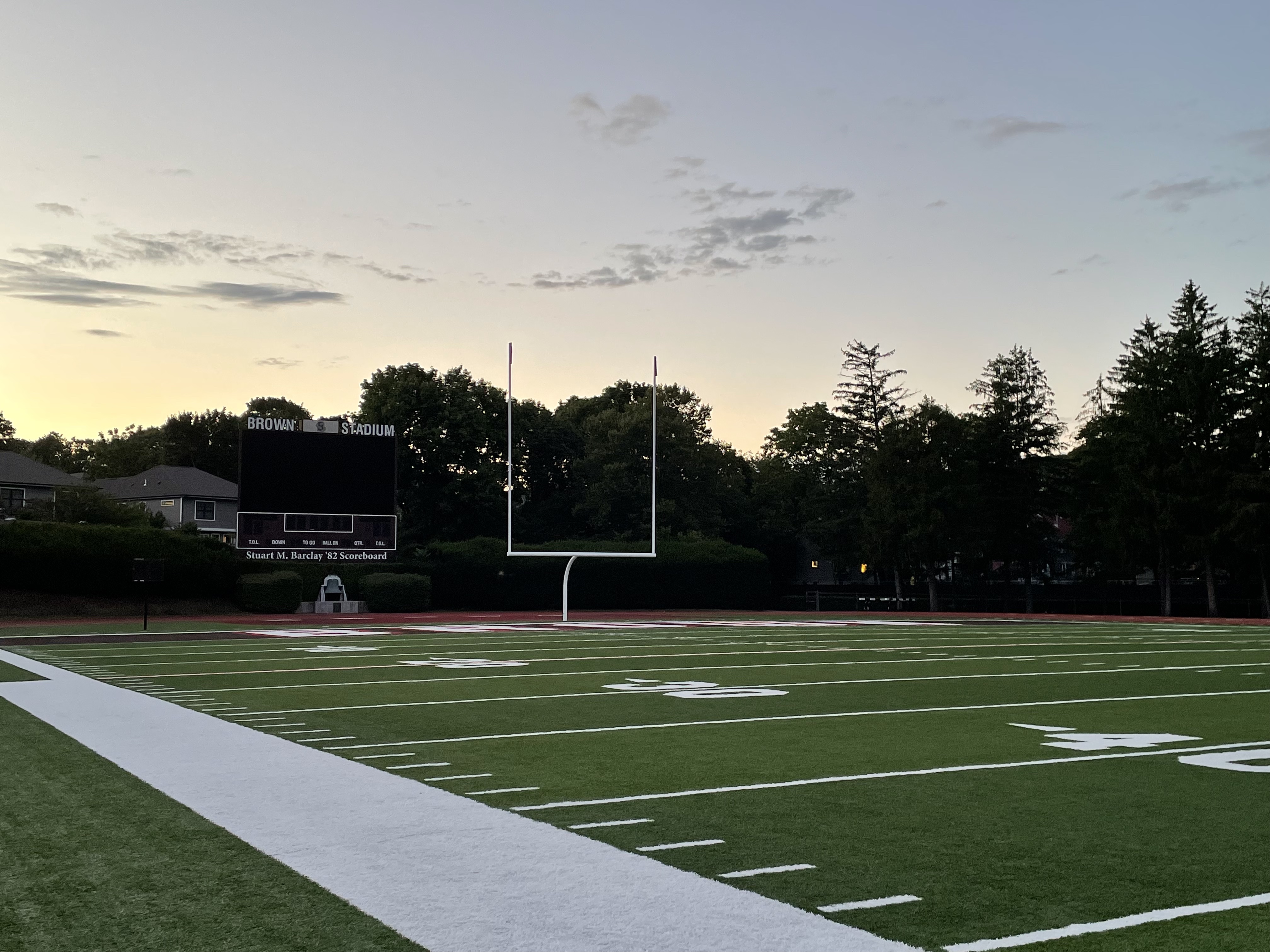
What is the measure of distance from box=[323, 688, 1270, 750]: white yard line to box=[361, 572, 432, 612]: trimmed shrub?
33.9m

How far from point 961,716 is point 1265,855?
19.5 ft

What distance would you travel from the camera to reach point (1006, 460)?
191ft

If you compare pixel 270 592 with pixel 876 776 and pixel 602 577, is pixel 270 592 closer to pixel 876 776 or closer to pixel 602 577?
pixel 602 577

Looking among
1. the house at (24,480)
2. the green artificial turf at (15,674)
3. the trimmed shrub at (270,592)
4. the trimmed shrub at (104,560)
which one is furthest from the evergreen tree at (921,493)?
the house at (24,480)

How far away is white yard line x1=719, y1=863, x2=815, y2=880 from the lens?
5.35m

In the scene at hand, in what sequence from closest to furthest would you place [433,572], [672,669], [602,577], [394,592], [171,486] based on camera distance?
[672,669], [394,592], [433,572], [602,577], [171,486]

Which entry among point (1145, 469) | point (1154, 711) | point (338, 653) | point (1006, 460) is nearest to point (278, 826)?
point (1154, 711)

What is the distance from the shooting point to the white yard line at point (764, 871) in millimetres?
5352

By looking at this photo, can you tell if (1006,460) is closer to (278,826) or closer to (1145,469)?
(1145,469)

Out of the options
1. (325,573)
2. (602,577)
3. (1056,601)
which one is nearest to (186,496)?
(325,573)

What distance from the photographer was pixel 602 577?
166 ft

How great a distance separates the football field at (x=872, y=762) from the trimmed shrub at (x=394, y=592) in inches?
930

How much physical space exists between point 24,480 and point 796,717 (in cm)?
7013

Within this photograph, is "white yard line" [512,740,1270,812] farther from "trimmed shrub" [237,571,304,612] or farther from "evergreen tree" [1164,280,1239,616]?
"evergreen tree" [1164,280,1239,616]
